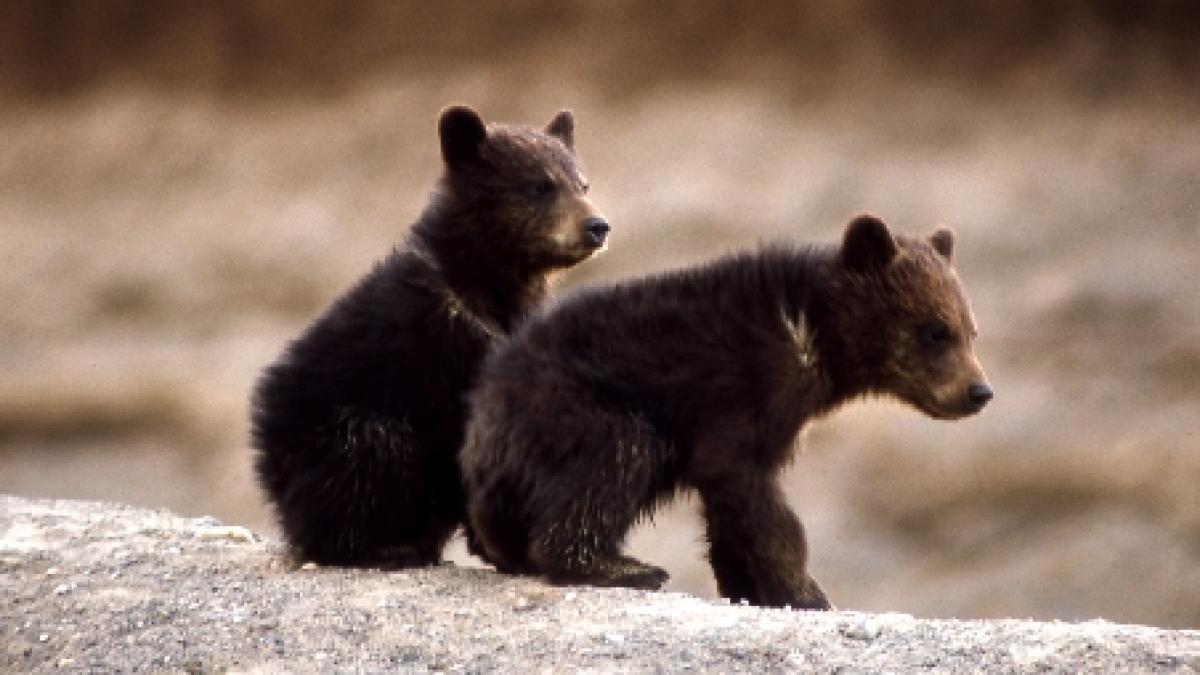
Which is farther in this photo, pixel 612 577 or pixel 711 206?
pixel 711 206

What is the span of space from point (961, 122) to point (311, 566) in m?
8.66

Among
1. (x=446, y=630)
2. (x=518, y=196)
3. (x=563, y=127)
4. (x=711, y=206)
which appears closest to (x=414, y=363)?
(x=518, y=196)

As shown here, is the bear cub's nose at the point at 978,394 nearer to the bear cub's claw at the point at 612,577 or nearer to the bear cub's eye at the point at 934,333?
the bear cub's eye at the point at 934,333

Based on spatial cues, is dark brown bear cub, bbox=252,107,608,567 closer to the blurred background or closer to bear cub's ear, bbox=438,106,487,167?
bear cub's ear, bbox=438,106,487,167

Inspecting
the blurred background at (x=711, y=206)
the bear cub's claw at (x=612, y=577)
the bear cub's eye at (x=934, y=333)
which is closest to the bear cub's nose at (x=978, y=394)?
the bear cub's eye at (x=934, y=333)

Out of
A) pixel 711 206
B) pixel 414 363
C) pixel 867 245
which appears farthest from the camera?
pixel 711 206

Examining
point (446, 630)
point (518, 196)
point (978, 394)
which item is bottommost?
point (446, 630)

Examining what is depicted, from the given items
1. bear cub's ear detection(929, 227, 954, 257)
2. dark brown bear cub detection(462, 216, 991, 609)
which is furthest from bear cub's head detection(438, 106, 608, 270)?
bear cub's ear detection(929, 227, 954, 257)

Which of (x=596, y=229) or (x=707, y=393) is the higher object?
(x=596, y=229)

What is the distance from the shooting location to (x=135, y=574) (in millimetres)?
5539

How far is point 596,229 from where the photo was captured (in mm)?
5875

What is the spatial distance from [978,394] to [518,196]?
1.60 m

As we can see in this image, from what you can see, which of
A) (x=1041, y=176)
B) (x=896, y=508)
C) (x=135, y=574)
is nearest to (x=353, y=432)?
(x=135, y=574)

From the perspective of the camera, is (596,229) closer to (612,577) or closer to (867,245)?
(867,245)
